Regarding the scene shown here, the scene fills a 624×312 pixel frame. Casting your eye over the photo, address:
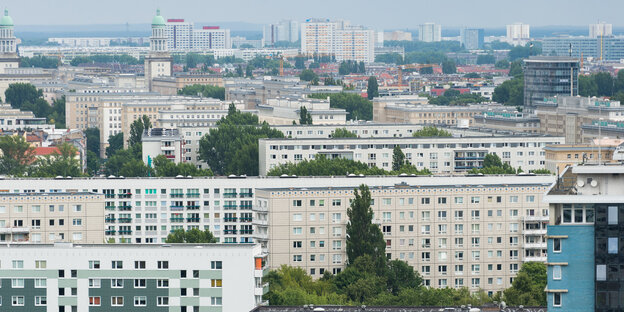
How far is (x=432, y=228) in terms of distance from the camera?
239ft

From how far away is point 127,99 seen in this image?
170000 millimetres

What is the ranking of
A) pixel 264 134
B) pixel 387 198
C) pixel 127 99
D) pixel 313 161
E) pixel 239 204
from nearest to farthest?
pixel 387 198 → pixel 239 204 → pixel 313 161 → pixel 264 134 → pixel 127 99

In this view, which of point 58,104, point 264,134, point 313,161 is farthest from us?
point 58,104

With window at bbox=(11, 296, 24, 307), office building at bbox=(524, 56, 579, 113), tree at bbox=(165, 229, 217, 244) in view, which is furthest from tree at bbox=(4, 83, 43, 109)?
window at bbox=(11, 296, 24, 307)

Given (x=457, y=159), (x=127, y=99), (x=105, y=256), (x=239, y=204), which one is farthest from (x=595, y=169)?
(x=127, y=99)

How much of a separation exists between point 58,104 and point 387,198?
385ft

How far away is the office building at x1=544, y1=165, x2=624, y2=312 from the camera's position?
117ft

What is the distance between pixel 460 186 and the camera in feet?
242

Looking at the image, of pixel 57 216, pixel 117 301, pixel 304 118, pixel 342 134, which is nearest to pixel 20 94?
pixel 304 118

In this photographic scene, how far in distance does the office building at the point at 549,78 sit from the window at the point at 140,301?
10679 centimetres

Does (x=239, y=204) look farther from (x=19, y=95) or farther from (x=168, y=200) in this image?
(x=19, y=95)

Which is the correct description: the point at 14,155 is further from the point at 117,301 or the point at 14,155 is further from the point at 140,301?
the point at 140,301

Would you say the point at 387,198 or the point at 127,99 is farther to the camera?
the point at 127,99

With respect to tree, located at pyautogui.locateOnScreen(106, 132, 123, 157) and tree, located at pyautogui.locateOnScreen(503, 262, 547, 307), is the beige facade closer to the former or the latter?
tree, located at pyautogui.locateOnScreen(503, 262, 547, 307)
